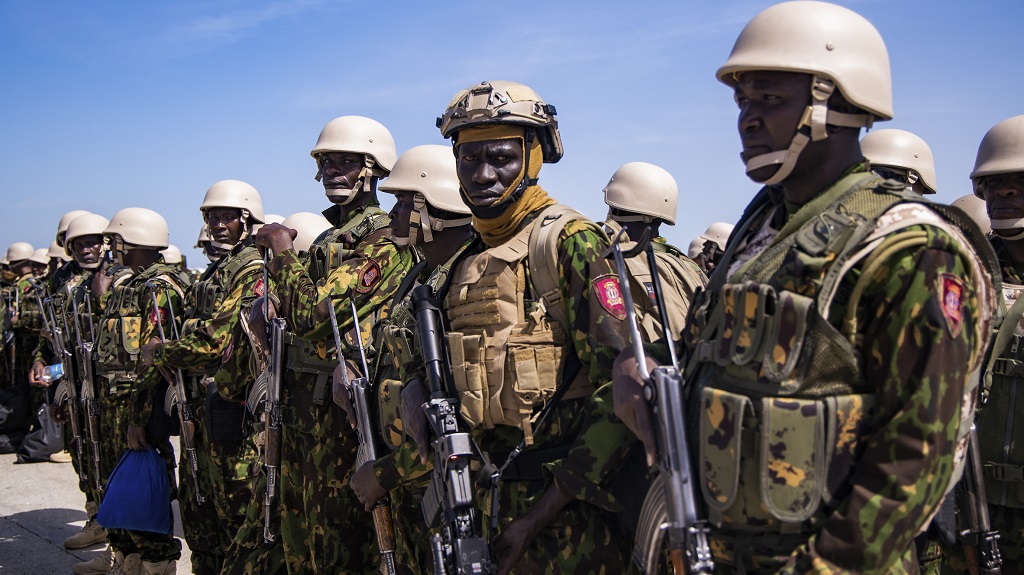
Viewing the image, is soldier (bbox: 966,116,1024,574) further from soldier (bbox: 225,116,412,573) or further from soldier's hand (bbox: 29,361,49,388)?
soldier's hand (bbox: 29,361,49,388)

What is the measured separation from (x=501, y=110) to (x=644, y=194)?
3173mm

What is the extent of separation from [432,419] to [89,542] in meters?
6.53

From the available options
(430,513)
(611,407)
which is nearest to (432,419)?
(430,513)

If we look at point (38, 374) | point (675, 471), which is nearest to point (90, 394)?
point (38, 374)

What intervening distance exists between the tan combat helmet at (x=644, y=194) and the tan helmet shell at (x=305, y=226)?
7.34ft

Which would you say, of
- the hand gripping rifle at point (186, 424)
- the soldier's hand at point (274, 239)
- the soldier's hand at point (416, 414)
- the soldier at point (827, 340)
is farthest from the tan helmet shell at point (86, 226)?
the soldier at point (827, 340)

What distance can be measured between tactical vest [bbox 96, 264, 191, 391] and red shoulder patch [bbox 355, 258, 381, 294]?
10.6 feet

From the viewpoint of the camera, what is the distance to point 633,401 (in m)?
2.65

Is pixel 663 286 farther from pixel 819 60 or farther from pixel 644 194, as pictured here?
pixel 644 194

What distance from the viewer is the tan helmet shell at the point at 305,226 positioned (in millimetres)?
7402

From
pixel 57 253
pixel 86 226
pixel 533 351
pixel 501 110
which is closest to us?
pixel 533 351

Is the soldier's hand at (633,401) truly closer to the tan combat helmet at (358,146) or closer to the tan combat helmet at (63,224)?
the tan combat helmet at (358,146)

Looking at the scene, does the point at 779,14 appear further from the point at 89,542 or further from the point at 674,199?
the point at 89,542

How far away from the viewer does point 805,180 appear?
8.57ft
